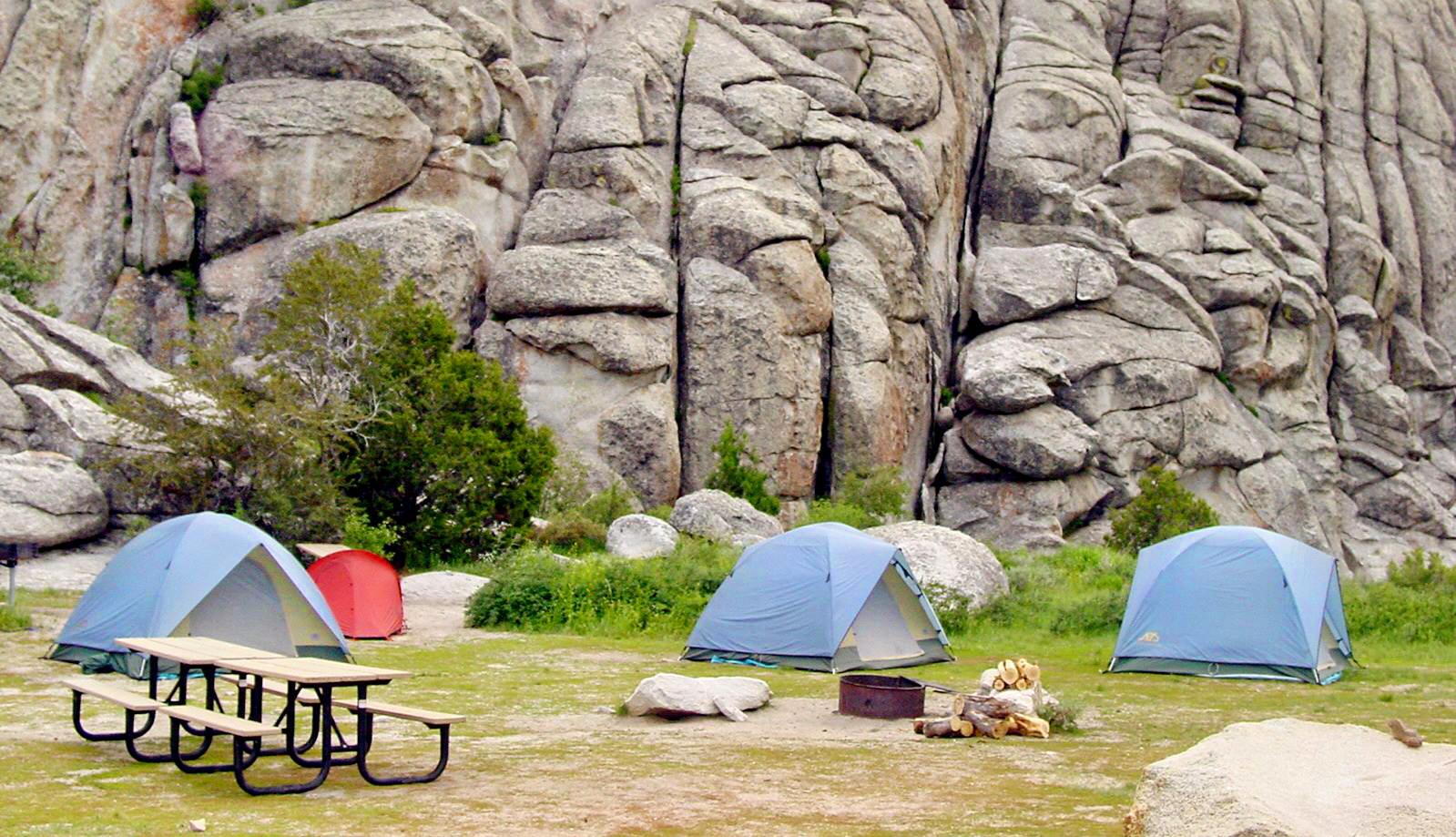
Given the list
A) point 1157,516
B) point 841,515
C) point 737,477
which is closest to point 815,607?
point 841,515

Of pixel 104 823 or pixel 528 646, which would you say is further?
pixel 528 646

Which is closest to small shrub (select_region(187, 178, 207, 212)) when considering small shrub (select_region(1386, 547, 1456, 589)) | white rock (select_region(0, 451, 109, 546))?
white rock (select_region(0, 451, 109, 546))

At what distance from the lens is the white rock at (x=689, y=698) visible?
15.6 metres

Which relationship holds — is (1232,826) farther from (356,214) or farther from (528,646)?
(356,214)

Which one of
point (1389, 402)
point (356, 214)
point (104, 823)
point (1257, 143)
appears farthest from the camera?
point (1257, 143)

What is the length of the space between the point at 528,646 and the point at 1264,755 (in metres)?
14.5

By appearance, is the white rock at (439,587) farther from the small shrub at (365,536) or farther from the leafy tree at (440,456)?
the leafy tree at (440,456)

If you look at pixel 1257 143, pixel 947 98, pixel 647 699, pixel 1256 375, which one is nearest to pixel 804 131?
pixel 947 98

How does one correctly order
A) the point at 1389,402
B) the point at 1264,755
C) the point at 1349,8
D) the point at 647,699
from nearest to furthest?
the point at 1264,755 → the point at 647,699 → the point at 1389,402 → the point at 1349,8

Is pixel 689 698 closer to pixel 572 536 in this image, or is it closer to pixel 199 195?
pixel 572 536

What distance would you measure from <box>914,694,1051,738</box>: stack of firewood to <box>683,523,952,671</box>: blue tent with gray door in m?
5.06

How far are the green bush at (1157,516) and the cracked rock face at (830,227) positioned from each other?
3518 millimetres

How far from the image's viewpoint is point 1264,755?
9141mm

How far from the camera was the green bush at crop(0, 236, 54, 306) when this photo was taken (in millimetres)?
36938
